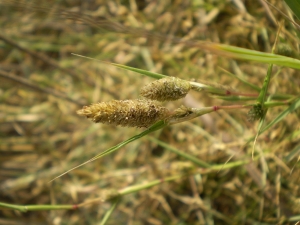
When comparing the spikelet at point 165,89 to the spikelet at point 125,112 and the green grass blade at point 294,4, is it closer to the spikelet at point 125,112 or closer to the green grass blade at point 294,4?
the spikelet at point 125,112

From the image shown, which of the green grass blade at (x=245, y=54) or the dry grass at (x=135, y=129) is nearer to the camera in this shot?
the green grass blade at (x=245, y=54)

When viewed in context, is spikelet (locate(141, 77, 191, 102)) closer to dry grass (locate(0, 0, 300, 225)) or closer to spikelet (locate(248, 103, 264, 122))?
spikelet (locate(248, 103, 264, 122))

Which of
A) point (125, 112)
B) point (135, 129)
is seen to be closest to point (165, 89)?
point (125, 112)

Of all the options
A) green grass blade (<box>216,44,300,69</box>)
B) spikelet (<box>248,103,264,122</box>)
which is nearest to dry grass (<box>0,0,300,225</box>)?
spikelet (<box>248,103,264,122</box>)

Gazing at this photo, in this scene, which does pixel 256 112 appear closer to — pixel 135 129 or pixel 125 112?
pixel 125 112

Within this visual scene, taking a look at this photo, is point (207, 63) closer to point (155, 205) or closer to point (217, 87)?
point (155, 205)

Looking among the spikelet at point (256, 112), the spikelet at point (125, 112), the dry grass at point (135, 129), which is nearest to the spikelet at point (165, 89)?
the spikelet at point (125, 112)
